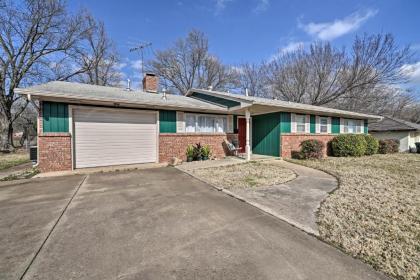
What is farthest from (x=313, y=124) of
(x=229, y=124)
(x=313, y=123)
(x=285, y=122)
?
(x=229, y=124)

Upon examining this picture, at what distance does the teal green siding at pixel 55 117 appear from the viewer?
6.75 metres

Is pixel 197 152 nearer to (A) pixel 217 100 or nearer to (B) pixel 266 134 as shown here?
(A) pixel 217 100

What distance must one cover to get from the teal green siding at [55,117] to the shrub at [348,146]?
13930mm

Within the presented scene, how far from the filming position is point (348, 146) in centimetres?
1148

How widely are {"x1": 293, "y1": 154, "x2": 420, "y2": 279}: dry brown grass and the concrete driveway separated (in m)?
0.31

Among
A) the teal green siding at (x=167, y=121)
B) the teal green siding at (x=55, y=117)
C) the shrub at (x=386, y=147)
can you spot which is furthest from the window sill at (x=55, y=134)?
the shrub at (x=386, y=147)

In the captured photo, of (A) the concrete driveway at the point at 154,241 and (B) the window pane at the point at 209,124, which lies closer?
(A) the concrete driveway at the point at 154,241

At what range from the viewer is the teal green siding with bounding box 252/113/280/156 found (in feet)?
34.6

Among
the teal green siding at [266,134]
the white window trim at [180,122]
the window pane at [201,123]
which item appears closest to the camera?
the white window trim at [180,122]

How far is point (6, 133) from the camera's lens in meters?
14.9

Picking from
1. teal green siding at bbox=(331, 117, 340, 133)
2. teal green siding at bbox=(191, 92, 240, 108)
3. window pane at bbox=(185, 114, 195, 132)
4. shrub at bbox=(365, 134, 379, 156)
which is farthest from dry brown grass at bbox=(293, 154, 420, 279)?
shrub at bbox=(365, 134, 379, 156)

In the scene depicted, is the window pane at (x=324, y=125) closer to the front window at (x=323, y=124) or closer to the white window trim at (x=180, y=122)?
the front window at (x=323, y=124)

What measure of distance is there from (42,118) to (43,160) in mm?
1487

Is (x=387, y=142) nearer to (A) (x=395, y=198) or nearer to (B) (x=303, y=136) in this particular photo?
(B) (x=303, y=136)
